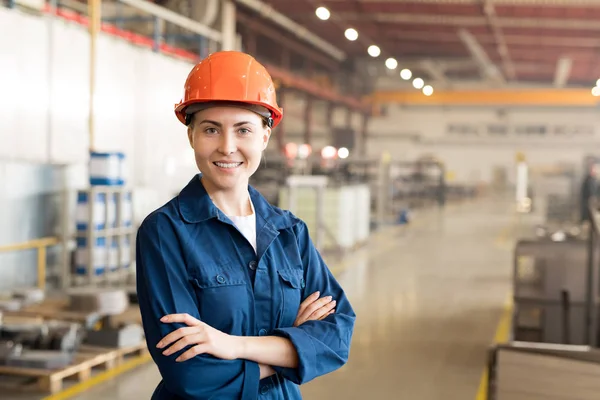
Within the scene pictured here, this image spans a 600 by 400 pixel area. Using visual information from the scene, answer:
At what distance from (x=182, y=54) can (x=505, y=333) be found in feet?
26.1

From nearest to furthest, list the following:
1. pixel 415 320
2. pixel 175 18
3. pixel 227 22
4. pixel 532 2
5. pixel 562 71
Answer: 1. pixel 415 320
2. pixel 175 18
3. pixel 227 22
4. pixel 532 2
5. pixel 562 71

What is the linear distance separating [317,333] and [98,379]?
431cm

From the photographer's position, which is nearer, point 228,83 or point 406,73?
point 228,83

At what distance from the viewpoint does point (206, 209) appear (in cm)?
196

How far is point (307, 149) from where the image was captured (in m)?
15.2

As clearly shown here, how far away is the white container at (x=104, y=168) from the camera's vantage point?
916 cm

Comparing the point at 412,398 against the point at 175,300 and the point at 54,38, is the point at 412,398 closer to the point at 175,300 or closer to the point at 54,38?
the point at 175,300

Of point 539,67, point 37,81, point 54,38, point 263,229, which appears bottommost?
point 263,229

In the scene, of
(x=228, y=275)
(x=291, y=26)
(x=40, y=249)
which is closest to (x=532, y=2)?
(x=291, y=26)

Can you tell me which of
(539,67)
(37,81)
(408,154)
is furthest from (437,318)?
(408,154)

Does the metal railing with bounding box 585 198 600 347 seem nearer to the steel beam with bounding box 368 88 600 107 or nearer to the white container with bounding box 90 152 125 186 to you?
the white container with bounding box 90 152 125 186

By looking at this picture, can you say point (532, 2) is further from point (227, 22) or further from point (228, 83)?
point (228, 83)

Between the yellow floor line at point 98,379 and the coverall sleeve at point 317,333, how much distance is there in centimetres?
382

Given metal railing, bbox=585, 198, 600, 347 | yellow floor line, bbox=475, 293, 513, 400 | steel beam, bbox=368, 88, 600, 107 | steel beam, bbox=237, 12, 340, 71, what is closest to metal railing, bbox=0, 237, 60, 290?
yellow floor line, bbox=475, 293, 513, 400
